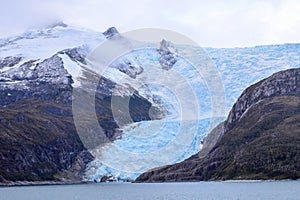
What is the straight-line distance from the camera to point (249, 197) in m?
105

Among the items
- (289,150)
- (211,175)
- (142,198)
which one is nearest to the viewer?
(142,198)

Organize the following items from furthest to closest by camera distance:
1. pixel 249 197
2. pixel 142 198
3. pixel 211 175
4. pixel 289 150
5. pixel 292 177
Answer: pixel 211 175, pixel 289 150, pixel 292 177, pixel 142 198, pixel 249 197

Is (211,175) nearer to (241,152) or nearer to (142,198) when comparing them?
(241,152)

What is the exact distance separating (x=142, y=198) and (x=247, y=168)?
77.5 m

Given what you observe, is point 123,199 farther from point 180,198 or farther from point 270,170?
point 270,170

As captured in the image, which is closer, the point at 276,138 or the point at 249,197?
the point at 249,197

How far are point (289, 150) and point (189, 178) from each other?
34478 mm

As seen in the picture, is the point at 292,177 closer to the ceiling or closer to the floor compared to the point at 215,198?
closer to the floor

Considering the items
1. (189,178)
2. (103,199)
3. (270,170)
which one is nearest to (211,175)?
(189,178)

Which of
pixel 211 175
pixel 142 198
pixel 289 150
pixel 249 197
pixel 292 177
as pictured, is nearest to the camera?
pixel 249 197

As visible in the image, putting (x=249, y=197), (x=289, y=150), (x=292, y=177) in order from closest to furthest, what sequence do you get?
(x=249, y=197), (x=292, y=177), (x=289, y=150)

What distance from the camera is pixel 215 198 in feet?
350

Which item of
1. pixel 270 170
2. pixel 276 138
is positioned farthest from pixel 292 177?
pixel 276 138

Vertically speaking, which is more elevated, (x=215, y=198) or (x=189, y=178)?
(x=215, y=198)
